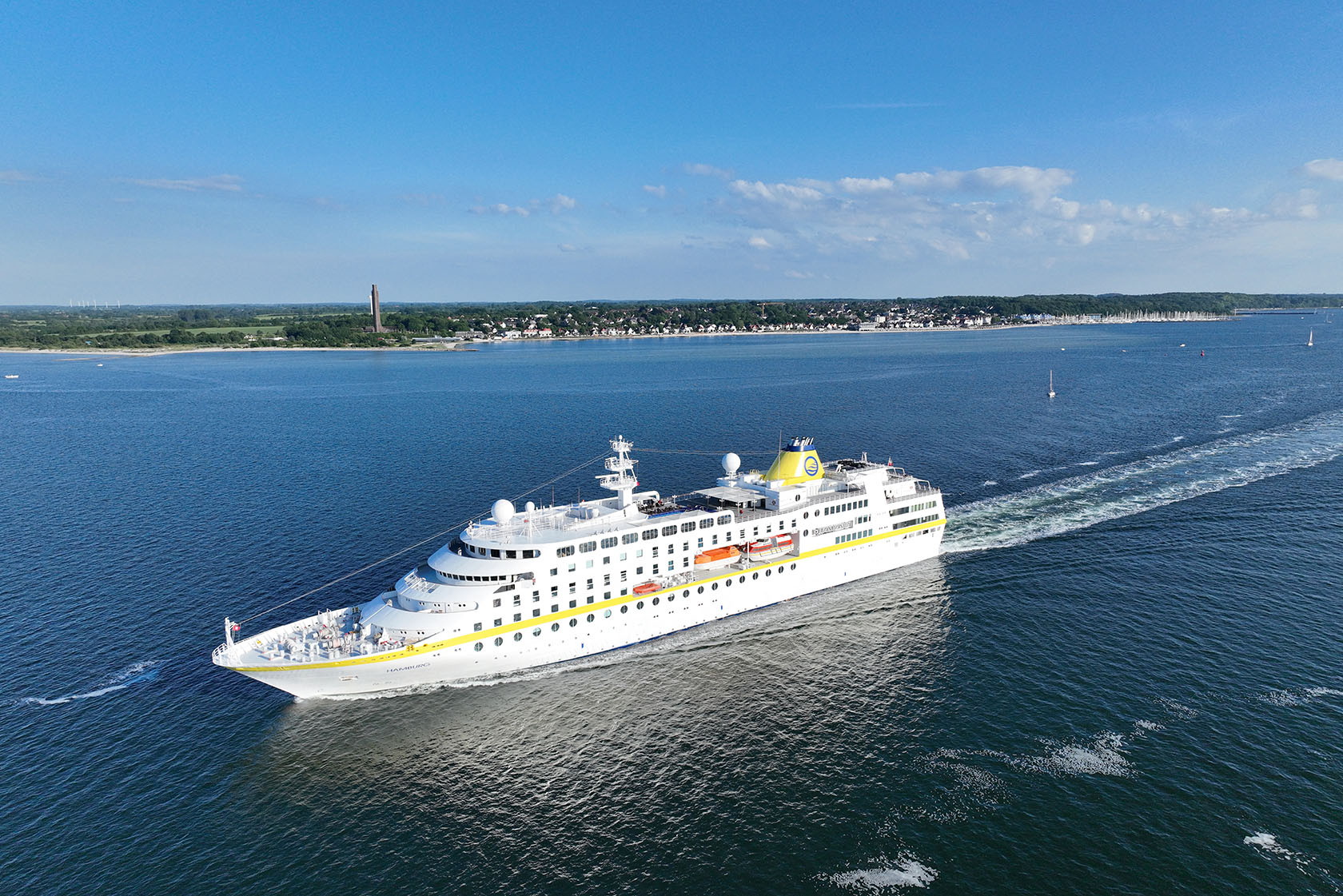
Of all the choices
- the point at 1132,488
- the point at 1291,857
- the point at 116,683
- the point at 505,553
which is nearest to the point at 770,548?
the point at 505,553

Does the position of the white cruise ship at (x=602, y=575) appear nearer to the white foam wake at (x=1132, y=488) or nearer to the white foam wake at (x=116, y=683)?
the white foam wake at (x=116, y=683)

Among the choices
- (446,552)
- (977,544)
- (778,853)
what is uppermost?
(446,552)

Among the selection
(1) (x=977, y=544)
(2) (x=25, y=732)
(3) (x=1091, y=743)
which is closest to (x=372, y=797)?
(2) (x=25, y=732)

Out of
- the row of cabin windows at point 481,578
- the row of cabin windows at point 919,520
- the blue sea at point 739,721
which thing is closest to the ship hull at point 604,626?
the row of cabin windows at point 919,520

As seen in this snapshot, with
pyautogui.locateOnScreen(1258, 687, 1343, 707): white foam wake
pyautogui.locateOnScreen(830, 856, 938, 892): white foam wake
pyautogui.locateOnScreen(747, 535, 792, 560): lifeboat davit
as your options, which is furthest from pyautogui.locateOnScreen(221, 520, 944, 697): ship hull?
pyautogui.locateOnScreen(1258, 687, 1343, 707): white foam wake

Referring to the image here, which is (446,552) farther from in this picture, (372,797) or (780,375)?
(780,375)

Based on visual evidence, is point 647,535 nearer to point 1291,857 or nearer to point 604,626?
point 604,626
